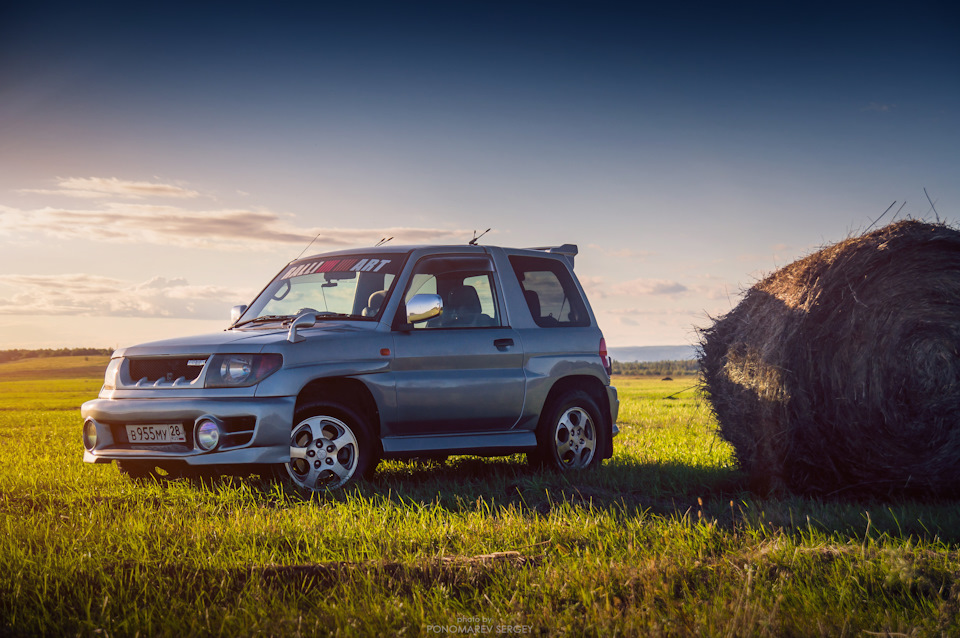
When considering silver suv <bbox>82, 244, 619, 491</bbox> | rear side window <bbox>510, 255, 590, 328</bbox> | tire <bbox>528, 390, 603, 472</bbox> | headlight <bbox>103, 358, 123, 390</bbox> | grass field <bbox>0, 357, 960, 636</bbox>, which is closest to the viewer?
grass field <bbox>0, 357, 960, 636</bbox>

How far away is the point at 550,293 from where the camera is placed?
8.59m

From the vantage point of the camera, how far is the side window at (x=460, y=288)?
25.0ft

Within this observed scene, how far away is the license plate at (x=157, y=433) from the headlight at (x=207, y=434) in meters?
0.16

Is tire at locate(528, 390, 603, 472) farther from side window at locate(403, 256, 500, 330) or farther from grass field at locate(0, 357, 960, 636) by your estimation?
grass field at locate(0, 357, 960, 636)

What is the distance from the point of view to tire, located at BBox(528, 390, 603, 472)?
792 centimetres

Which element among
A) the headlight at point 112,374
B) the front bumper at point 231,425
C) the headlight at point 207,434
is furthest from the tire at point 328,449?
the headlight at point 112,374

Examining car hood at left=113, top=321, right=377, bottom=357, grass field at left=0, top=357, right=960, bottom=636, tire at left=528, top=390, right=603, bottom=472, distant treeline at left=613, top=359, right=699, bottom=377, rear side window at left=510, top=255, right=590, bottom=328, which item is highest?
rear side window at left=510, top=255, right=590, bottom=328

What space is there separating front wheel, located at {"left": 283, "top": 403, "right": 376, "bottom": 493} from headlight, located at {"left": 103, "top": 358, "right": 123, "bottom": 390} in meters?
1.56

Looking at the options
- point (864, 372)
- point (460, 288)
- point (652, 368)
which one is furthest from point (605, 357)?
point (652, 368)

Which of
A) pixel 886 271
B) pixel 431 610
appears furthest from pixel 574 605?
pixel 886 271

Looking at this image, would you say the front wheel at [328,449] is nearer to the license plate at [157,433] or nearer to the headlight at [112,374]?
the license plate at [157,433]

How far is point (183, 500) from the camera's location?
638 centimetres

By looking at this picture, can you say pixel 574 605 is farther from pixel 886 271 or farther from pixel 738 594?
pixel 886 271

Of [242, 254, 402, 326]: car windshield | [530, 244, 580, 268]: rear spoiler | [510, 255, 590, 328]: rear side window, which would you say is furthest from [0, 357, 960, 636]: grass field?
[530, 244, 580, 268]: rear spoiler
